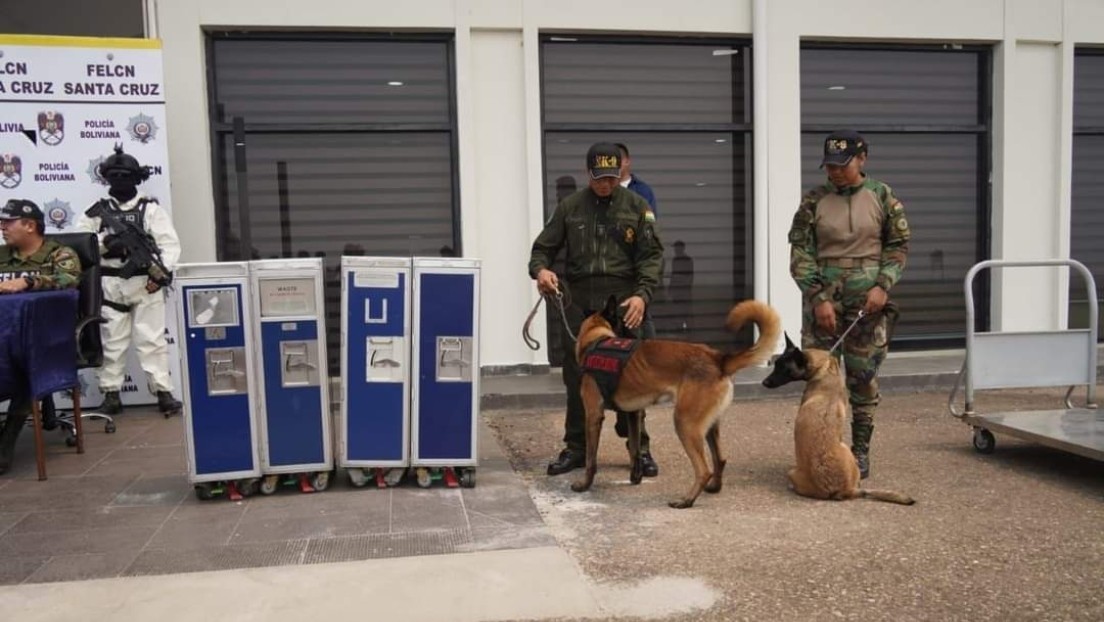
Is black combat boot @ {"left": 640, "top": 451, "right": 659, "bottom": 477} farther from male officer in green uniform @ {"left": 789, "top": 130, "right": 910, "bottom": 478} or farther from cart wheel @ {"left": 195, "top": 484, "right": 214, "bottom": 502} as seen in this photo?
cart wheel @ {"left": 195, "top": 484, "right": 214, "bottom": 502}

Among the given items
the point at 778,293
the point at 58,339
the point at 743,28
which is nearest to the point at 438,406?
the point at 58,339

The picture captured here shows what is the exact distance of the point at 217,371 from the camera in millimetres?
4766

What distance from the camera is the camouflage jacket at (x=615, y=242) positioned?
17.3ft

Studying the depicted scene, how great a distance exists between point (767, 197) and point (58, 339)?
21.9 feet

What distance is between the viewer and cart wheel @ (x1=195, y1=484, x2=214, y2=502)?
16.0 ft

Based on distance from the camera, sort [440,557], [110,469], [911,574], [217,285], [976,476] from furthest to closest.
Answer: [110,469], [976,476], [217,285], [440,557], [911,574]

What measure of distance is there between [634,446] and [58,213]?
5687mm

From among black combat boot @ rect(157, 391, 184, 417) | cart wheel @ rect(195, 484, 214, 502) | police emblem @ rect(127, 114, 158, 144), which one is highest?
police emblem @ rect(127, 114, 158, 144)

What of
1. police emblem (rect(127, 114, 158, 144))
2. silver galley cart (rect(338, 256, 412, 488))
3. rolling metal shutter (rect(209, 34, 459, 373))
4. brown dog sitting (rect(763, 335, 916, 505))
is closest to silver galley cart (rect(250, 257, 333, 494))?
silver galley cart (rect(338, 256, 412, 488))

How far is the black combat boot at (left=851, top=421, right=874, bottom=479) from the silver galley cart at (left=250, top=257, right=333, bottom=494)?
332 centimetres

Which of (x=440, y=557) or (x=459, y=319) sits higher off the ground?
(x=459, y=319)

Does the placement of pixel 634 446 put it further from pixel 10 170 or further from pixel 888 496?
pixel 10 170

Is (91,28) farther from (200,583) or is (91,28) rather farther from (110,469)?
(200,583)

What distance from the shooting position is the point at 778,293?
29.2 ft
